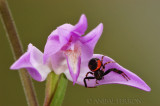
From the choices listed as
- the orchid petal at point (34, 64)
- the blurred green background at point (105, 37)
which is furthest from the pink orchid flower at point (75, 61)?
the blurred green background at point (105, 37)

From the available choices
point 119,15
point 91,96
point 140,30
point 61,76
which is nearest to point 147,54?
point 140,30

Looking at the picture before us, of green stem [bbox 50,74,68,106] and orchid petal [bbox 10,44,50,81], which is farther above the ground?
orchid petal [bbox 10,44,50,81]

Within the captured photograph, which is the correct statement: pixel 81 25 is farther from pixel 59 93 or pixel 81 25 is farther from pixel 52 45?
pixel 59 93

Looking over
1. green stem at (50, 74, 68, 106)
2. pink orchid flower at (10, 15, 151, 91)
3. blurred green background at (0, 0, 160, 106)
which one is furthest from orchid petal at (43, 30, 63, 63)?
blurred green background at (0, 0, 160, 106)

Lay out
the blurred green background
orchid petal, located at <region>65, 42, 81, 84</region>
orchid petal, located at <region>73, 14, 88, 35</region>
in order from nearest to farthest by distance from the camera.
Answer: orchid petal, located at <region>73, 14, 88, 35</region> → orchid petal, located at <region>65, 42, 81, 84</region> → the blurred green background

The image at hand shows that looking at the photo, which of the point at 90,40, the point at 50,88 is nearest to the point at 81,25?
the point at 90,40

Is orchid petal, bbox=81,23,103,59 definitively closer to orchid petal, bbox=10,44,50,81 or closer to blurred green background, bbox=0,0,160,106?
orchid petal, bbox=10,44,50,81
